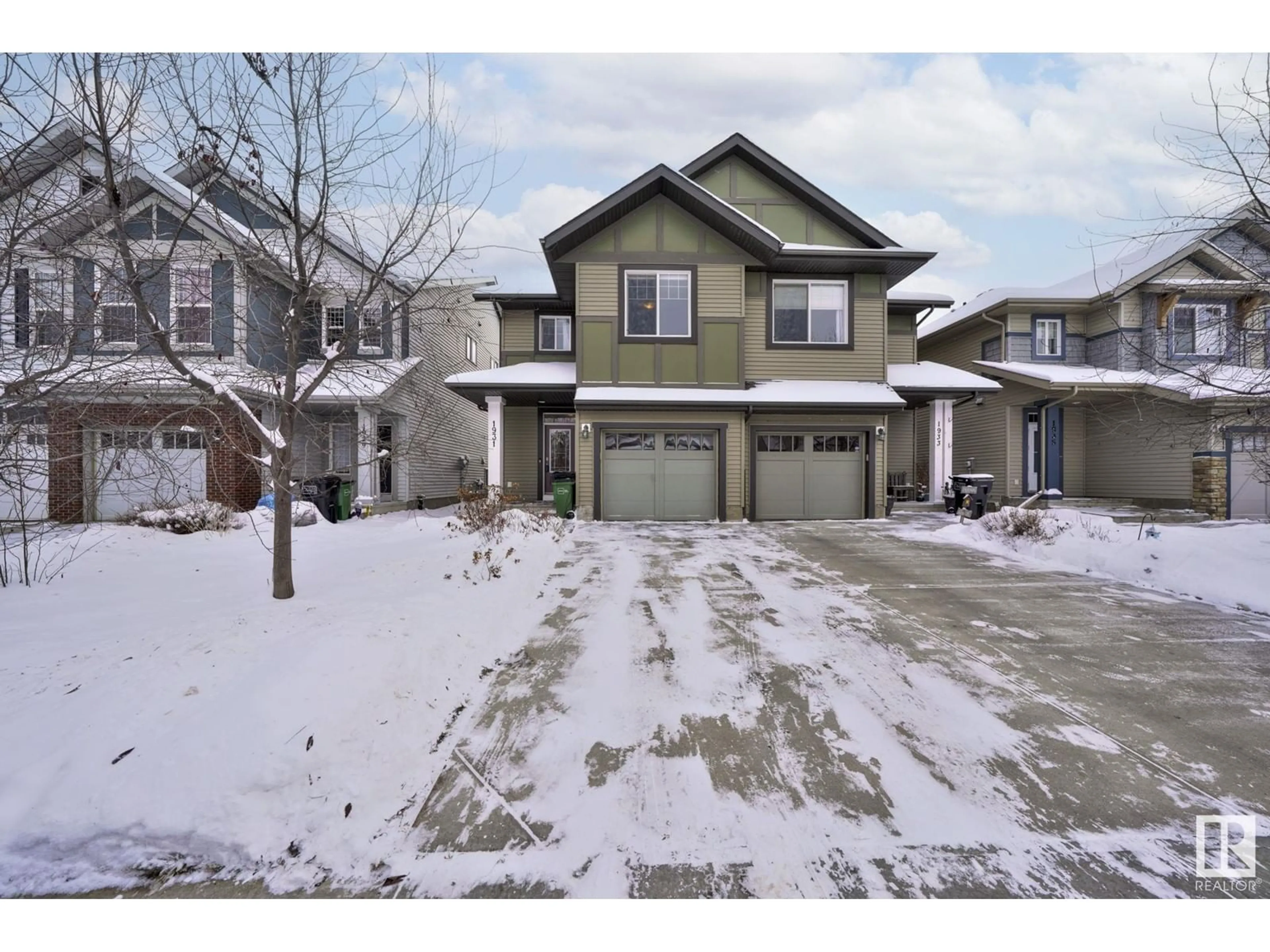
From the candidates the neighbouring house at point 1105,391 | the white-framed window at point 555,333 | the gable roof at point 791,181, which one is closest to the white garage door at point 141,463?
the white-framed window at point 555,333

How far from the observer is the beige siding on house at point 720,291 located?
11.2 m

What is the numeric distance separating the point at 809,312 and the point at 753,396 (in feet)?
8.86

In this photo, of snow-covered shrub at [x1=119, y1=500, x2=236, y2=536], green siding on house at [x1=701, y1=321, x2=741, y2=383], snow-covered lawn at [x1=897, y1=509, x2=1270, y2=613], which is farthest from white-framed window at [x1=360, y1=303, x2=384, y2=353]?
snow-covered lawn at [x1=897, y1=509, x2=1270, y2=613]

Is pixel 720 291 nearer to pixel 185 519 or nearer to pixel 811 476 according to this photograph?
pixel 811 476

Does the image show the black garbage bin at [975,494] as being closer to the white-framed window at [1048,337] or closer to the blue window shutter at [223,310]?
the white-framed window at [1048,337]

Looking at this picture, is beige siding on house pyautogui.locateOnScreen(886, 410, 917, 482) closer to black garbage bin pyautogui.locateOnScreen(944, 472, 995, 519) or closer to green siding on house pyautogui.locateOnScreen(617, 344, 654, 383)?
black garbage bin pyautogui.locateOnScreen(944, 472, 995, 519)

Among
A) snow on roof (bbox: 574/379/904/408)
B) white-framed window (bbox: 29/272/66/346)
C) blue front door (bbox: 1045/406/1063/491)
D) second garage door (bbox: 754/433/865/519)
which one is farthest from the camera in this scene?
blue front door (bbox: 1045/406/1063/491)

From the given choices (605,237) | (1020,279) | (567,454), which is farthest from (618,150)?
(1020,279)

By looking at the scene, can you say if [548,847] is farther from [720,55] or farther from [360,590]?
[720,55]

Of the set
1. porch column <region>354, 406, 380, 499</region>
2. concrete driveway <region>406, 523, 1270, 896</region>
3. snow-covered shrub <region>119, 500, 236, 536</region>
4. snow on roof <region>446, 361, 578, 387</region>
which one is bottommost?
concrete driveway <region>406, 523, 1270, 896</region>

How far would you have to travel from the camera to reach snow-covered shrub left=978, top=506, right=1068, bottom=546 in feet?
25.9

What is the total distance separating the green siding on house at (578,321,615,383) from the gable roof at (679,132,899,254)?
4436mm

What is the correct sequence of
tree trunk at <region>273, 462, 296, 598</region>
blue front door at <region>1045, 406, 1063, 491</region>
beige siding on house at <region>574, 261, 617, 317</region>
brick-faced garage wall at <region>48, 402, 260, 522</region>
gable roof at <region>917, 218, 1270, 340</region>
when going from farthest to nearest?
blue front door at <region>1045, 406, 1063, 491</region> < gable roof at <region>917, 218, 1270, 340</region> < beige siding on house at <region>574, 261, 617, 317</region> < brick-faced garage wall at <region>48, 402, 260, 522</region> < tree trunk at <region>273, 462, 296, 598</region>

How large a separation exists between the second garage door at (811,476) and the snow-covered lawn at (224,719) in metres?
7.79
